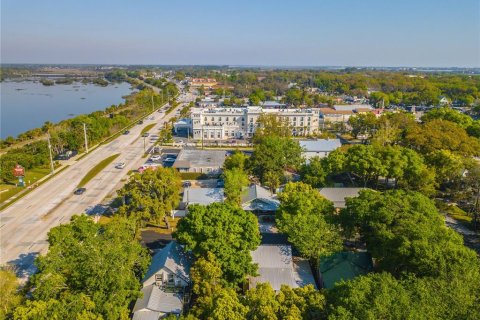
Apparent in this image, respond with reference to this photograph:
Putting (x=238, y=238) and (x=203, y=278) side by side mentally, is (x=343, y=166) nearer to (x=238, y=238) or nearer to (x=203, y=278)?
(x=238, y=238)

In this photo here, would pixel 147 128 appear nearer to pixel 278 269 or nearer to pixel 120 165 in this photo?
pixel 120 165

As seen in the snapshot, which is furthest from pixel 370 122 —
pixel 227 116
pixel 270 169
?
pixel 270 169

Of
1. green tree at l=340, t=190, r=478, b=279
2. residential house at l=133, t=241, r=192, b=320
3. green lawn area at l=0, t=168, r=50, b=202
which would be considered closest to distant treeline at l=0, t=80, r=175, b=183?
green lawn area at l=0, t=168, r=50, b=202

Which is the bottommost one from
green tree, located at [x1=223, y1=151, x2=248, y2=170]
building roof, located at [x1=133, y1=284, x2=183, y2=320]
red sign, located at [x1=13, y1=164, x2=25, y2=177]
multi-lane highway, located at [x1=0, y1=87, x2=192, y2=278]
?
multi-lane highway, located at [x1=0, y1=87, x2=192, y2=278]

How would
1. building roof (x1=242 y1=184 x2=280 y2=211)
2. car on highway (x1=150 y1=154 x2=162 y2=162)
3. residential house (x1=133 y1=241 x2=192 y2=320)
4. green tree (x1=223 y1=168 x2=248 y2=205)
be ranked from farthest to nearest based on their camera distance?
car on highway (x1=150 y1=154 x2=162 y2=162)
building roof (x1=242 y1=184 x2=280 y2=211)
green tree (x1=223 y1=168 x2=248 y2=205)
residential house (x1=133 y1=241 x2=192 y2=320)

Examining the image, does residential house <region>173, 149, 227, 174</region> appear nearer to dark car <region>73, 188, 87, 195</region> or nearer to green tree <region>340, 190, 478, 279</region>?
dark car <region>73, 188, 87, 195</region>

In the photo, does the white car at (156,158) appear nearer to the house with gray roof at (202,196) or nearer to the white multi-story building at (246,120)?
the white multi-story building at (246,120)

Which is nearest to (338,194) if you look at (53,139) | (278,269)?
(278,269)
